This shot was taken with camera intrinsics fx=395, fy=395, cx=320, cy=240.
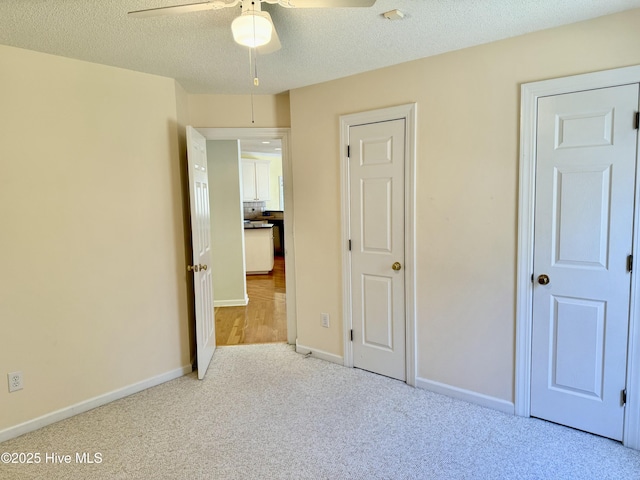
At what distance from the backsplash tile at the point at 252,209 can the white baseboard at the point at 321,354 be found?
252 inches

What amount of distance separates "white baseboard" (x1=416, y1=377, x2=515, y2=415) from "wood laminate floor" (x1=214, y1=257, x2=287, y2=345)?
1595 mm

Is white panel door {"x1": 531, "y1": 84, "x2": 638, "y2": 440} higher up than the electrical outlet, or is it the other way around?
white panel door {"x1": 531, "y1": 84, "x2": 638, "y2": 440}

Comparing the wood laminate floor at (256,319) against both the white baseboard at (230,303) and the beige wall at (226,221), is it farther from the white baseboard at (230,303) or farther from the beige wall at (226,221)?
the beige wall at (226,221)

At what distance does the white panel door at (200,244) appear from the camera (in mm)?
3031

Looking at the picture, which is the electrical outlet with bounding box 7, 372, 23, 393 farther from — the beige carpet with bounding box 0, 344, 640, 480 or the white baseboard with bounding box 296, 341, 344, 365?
the white baseboard with bounding box 296, 341, 344, 365

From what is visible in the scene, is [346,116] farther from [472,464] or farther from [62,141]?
[472,464]

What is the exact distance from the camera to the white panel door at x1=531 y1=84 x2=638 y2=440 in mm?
2150

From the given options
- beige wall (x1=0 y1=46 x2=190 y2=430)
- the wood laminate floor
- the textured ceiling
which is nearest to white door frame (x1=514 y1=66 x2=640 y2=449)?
the textured ceiling

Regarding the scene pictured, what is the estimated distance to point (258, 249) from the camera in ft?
23.2

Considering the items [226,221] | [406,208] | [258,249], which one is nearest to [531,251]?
[406,208]

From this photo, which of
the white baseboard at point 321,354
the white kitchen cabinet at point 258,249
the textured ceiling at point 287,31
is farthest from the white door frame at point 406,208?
the white kitchen cabinet at point 258,249

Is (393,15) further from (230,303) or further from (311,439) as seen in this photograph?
(230,303)

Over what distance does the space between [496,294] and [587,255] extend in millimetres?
559

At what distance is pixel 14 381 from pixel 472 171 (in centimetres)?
319
